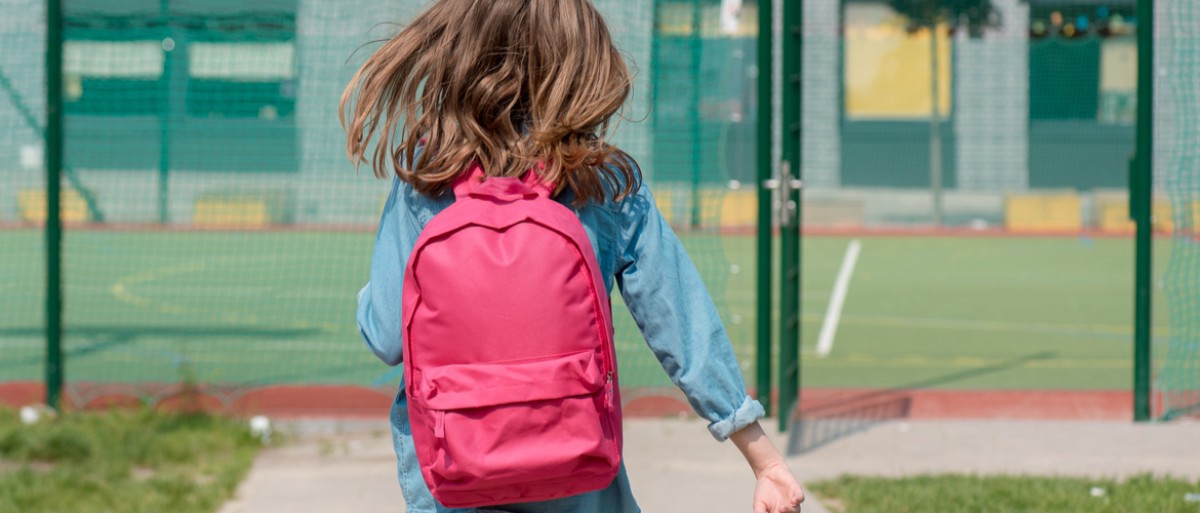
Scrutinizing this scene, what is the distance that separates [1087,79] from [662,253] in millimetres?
24760

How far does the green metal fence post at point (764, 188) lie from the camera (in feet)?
22.8

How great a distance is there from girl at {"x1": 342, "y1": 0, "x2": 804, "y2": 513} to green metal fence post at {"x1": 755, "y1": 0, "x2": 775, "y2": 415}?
181 inches

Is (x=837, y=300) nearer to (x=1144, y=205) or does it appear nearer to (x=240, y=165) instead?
(x=240, y=165)

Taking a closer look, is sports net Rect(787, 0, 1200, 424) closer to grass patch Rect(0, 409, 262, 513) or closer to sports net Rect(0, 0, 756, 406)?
sports net Rect(0, 0, 756, 406)

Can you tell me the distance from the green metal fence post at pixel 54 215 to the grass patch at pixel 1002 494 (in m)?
4.17

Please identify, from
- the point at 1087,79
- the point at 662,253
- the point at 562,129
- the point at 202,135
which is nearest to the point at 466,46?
the point at 562,129

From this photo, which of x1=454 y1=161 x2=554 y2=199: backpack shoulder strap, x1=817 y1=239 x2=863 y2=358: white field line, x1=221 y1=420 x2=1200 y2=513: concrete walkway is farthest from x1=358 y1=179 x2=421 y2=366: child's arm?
x1=817 y1=239 x2=863 y2=358: white field line

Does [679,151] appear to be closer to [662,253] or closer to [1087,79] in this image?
[662,253]

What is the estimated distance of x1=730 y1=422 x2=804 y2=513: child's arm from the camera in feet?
7.81

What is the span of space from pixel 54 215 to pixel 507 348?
19.5 feet

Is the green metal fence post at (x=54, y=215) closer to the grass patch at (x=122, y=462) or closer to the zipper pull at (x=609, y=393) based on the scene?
the grass patch at (x=122, y=462)

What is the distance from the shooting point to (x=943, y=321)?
43.2ft

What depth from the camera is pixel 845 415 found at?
7551mm

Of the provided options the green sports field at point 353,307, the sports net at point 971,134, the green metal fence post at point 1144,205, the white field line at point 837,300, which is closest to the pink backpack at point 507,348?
the green metal fence post at point 1144,205
